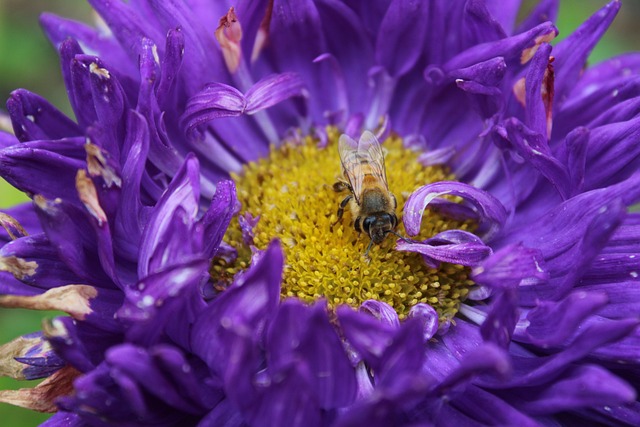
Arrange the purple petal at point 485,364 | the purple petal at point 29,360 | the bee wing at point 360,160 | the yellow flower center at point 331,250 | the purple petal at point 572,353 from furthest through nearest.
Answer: the bee wing at point 360,160 < the yellow flower center at point 331,250 < the purple petal at point 29,360 < the purple petal at point 572,353 < the purple petal at point 485,364

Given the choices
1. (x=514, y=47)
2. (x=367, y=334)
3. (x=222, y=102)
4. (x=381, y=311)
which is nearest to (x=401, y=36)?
(x=514, y=47)

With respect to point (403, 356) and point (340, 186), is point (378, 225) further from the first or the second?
point (403, 356)

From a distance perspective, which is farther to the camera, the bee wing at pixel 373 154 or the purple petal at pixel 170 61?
the bee wing at pixel 373 154

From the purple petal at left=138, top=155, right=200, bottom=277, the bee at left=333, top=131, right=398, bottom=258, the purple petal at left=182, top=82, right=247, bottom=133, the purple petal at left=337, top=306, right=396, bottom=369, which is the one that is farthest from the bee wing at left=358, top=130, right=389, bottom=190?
the purple petal at left=337, top=306, right=396, bottom=369

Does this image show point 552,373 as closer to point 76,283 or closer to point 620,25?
point 76,283

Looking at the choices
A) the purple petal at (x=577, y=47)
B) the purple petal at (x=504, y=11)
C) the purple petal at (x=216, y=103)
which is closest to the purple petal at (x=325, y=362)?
the purple petal at (x=216, y=103)

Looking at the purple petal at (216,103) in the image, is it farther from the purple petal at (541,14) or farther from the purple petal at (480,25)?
the purple petal at (541,14)

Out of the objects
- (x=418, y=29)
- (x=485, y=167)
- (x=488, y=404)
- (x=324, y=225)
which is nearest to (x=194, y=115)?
(x=324, y=225)

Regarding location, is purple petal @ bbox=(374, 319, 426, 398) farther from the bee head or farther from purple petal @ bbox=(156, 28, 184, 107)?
purple petal @ bbox=(156, 28, 184, 107)
